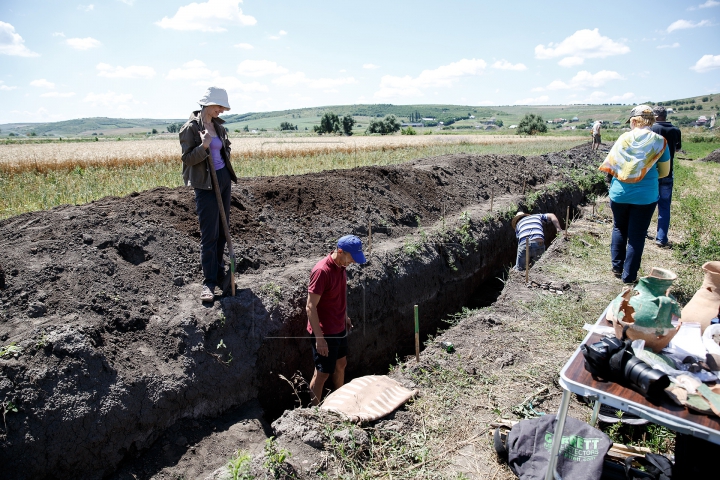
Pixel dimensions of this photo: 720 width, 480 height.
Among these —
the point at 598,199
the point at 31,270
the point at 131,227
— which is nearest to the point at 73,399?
the point at 31,270

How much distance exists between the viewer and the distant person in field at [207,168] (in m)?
4.49

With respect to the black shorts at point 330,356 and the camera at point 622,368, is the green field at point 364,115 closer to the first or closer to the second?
the black shorts at point 330,356

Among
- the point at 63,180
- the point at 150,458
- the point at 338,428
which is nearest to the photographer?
the point at 338,428

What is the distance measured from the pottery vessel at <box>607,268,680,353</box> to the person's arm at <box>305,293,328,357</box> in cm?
250

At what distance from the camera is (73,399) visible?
12.1 ft

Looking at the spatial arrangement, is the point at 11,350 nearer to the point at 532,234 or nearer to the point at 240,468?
the point at 240,468

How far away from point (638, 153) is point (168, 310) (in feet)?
19.1

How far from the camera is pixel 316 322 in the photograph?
14.6ft

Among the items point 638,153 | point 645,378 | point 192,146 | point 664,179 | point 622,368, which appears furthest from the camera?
point 664,179

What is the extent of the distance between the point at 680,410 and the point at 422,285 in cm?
509

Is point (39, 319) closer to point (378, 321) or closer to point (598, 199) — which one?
point (378, 321)

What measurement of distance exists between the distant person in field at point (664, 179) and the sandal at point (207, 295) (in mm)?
7390

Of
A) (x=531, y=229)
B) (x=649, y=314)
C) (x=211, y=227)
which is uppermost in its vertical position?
(x=211, y=227)

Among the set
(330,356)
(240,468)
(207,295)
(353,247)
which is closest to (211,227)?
(207,295)
